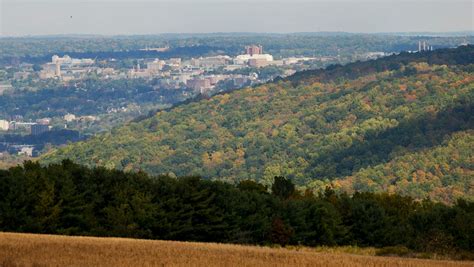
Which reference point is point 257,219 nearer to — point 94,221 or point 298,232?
point 298,232

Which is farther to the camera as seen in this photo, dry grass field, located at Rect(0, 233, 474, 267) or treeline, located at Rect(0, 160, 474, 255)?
treeline, located at Rect(0, 160, 474, 255)

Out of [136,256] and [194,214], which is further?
[194,214]

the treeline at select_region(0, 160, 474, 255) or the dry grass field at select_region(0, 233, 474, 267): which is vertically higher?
the dry grass field at select_region(0, 233, 474, 267)

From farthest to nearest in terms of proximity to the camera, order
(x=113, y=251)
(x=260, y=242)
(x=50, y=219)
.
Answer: (x=260, y=242) → (x=50, y=219) → (x=113, y=251)

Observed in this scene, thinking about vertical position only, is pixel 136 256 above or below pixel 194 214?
above

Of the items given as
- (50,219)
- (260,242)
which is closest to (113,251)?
(50,219)
